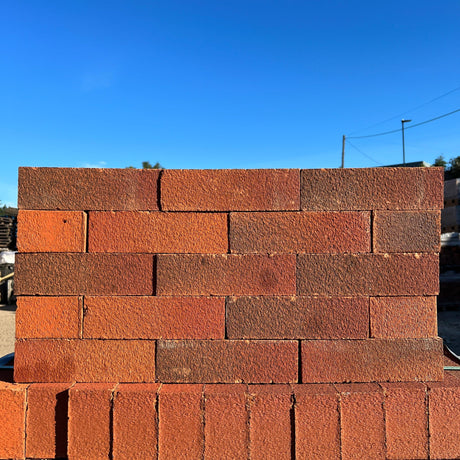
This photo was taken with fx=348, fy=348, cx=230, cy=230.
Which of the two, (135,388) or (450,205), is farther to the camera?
(450,205)

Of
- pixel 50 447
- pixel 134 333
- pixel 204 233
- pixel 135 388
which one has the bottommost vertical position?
pixel 50 447

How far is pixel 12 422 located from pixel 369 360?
251 cm

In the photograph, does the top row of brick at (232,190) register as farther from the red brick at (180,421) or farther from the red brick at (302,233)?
the red brick at (180,421)

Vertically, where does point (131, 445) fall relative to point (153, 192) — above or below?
below

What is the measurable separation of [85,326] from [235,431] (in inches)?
49.5

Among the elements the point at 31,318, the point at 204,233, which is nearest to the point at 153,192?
the point at 204,233

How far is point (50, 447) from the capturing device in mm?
2395

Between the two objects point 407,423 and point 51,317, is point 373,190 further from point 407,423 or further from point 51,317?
point 51,317

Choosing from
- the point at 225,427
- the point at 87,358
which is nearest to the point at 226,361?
the point at 225,427

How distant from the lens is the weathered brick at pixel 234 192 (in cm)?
246

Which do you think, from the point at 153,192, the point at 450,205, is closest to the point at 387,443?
the point at 153,192

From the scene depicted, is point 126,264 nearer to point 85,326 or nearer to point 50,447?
point 85,326

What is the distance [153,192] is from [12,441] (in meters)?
1.96

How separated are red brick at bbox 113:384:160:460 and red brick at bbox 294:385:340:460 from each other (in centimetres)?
97
